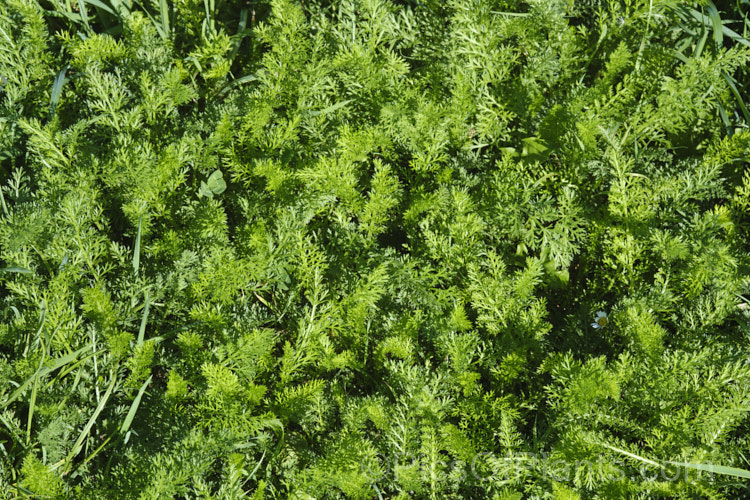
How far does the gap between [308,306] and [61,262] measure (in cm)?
107

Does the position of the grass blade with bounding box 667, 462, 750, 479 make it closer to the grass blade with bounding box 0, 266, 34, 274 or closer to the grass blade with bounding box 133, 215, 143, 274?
the grass blade with bounding box 133, 215, 143, 274

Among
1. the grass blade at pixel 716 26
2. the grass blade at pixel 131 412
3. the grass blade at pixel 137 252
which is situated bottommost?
the grass blade at pixel 131 412

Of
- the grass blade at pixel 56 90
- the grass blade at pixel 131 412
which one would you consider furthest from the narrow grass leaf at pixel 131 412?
the grass blade at pixel 56 90

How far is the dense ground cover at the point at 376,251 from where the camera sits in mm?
2457

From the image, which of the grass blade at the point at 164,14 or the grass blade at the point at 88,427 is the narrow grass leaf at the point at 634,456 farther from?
the grass blade at the point at 164,14

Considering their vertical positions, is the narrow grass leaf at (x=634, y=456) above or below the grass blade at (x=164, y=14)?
below

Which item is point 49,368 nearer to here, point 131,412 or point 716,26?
point 131,412

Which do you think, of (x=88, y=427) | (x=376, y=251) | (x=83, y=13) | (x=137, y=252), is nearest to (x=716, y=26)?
(x=376, y=251)

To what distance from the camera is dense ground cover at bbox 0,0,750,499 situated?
→ 2.46 m

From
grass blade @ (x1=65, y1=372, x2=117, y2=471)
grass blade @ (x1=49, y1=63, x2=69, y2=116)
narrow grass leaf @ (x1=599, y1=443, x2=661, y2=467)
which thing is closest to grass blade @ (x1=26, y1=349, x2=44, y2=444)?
grass blade @ (x1=65, y1=372, x2=117, y2=471)

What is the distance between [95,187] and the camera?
294 cm

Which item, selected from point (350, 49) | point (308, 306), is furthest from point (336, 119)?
point (308, 306)

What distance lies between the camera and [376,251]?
2.98 m

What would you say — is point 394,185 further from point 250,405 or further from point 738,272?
point 738,272
